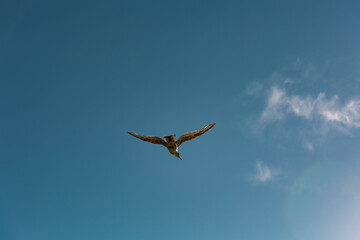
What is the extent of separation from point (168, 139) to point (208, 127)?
3.53 meters

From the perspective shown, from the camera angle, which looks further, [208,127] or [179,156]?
[179,156]

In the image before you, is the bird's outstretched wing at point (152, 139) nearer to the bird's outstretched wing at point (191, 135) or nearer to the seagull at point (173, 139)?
the seagull at point (173, 139)

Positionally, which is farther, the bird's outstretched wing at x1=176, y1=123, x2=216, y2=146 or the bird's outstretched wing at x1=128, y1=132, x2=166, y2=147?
the bird's outstretched wing at x1=128, y1=132, x2=166, y2=147

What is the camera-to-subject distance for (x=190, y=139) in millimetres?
24156

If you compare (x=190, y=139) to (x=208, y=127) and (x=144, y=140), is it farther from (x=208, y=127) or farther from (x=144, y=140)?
(x=144, y=140)

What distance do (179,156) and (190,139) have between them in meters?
1.91

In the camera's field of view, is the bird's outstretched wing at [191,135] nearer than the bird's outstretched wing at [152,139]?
Yes

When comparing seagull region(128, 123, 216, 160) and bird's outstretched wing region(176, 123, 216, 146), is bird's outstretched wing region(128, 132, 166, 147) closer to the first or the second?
seagull region(128, 123, 216, 160)

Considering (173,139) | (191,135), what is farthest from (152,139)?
(191,135)

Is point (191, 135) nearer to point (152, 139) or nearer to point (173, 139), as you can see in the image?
point (173, 139)

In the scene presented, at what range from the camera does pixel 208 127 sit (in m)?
23.0

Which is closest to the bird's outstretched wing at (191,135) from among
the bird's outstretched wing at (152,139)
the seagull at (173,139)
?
the seagull at (173,139)

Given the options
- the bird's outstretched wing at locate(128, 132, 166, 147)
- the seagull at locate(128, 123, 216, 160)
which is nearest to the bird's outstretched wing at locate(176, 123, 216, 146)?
the seagull at locate(128, 123, 216, 160)

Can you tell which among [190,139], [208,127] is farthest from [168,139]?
[208,127]
